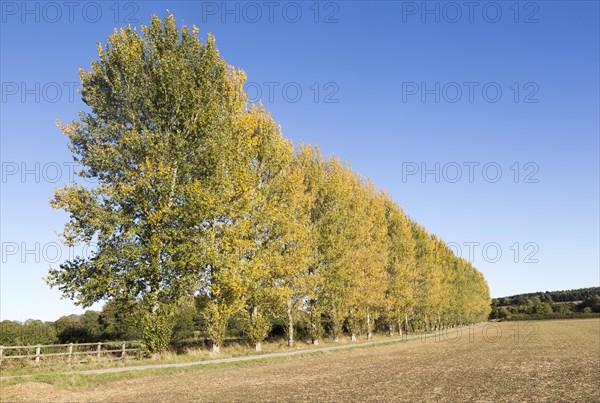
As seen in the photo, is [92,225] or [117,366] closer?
[117,366]

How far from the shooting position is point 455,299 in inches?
3706

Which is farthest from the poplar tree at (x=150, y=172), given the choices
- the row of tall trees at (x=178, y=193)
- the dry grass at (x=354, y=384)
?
the dry grass at (x=354, y=384)

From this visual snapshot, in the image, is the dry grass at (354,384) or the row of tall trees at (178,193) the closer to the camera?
the dry grass at (354,384)

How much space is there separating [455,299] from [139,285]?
82.0 metres

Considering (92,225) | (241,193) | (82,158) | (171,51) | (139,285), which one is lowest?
(139,285)

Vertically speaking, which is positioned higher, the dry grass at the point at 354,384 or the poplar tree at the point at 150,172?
the poplar tree at the point at 150,172

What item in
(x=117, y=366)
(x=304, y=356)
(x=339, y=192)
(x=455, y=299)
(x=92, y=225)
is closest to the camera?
(x=117, y=366)

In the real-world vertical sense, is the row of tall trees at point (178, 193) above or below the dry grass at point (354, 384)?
above

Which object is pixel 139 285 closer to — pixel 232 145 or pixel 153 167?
pixel 153 167

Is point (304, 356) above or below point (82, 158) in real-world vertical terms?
below

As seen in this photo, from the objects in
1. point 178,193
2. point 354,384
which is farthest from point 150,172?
point 354,384

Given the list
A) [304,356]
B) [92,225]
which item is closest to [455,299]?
[304,356]

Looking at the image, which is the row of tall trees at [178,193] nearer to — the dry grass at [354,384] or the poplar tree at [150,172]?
the poplar tree at [150,172]

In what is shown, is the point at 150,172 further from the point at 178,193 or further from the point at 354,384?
the point at 354,384
